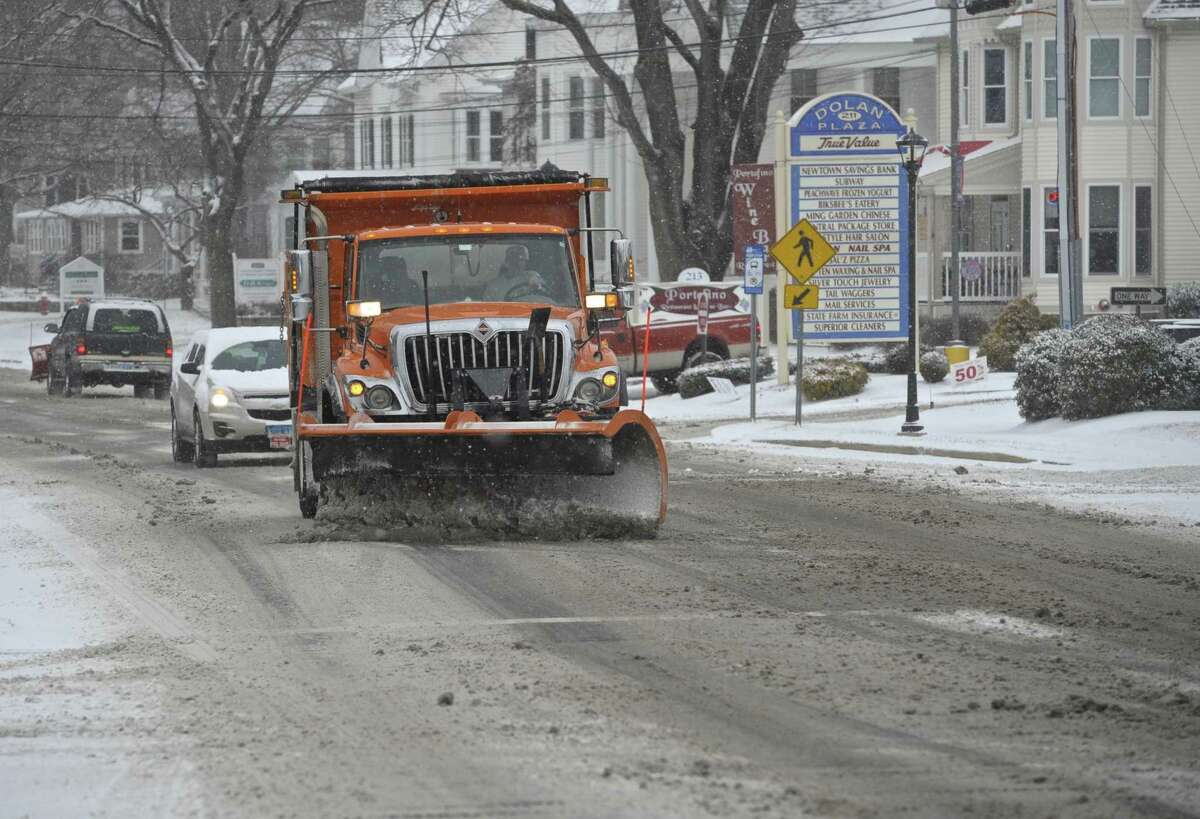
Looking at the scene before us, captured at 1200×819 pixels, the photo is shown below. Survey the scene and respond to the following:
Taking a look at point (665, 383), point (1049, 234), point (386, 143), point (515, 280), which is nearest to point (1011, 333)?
point (665, 383)

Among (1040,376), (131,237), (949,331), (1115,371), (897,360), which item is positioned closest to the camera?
(1115,371)

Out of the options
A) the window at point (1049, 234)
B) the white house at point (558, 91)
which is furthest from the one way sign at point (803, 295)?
the window at point (1049, 234)

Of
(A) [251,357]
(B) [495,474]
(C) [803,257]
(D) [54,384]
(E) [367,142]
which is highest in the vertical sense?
(E) [367,142]

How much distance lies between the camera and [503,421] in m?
12.8

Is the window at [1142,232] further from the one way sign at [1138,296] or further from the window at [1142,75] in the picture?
the one way sign at [1138,296]

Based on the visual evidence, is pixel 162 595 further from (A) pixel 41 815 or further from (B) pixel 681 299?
(B) pixel 681 299

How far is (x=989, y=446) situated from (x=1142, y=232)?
21.5 m

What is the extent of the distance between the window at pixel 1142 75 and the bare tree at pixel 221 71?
1988 centimetres

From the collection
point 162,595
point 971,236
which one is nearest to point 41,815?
point 162,595

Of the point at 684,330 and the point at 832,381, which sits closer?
the point at 832,381

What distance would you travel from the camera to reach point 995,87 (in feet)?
152

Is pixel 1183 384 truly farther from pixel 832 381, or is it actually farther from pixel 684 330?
pixel 684 330

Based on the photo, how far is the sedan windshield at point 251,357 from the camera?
68.6 ft

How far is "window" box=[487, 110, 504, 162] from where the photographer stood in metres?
70.6
